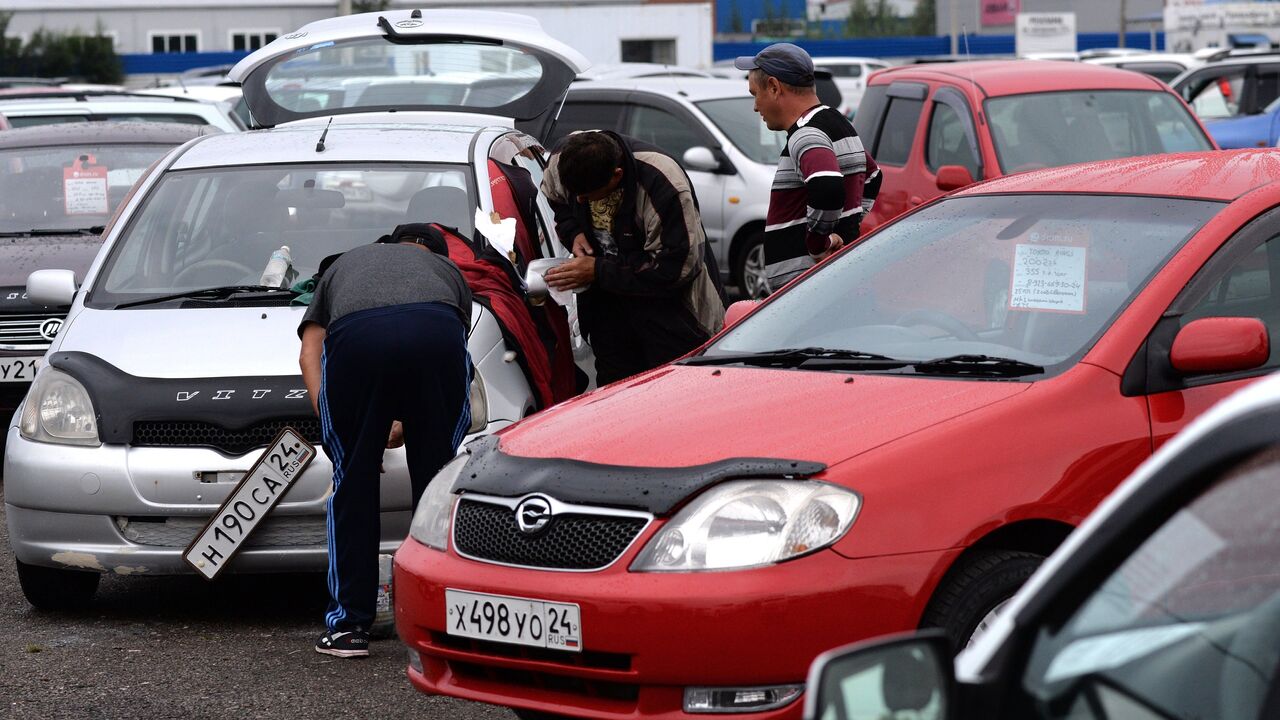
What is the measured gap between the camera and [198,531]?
6.07m

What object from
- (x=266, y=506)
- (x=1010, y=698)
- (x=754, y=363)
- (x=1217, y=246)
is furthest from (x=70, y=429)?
(x=1010, y=698)

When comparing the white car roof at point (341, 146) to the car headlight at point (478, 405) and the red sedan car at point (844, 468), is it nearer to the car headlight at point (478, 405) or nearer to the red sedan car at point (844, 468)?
the car headlight at point (478, 405)

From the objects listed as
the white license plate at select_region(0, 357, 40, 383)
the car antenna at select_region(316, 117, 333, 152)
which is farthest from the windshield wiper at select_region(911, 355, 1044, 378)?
the white license plate at select_region(0, 357, 40, 383)

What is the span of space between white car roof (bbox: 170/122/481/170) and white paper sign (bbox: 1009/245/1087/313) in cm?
303

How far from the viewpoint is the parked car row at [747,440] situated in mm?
2275

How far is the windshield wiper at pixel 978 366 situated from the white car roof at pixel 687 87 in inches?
392

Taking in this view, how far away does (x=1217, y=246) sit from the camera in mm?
4559

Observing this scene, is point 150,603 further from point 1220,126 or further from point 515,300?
point 1220,126

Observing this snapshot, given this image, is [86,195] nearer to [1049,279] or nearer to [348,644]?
[348,644]

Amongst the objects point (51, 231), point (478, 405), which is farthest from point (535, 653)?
point (51, 231)

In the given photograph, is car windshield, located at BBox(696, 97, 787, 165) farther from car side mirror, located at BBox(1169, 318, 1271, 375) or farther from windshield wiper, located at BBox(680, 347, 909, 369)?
car side mirror, located at BBox(1169, 318, 1271, 375)

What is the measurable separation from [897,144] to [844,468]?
767 centimetres

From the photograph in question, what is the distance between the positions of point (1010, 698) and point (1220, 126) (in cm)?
1571

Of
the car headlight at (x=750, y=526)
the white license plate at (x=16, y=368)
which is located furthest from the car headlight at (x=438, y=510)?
the white license plate at (x=16, y=368)
